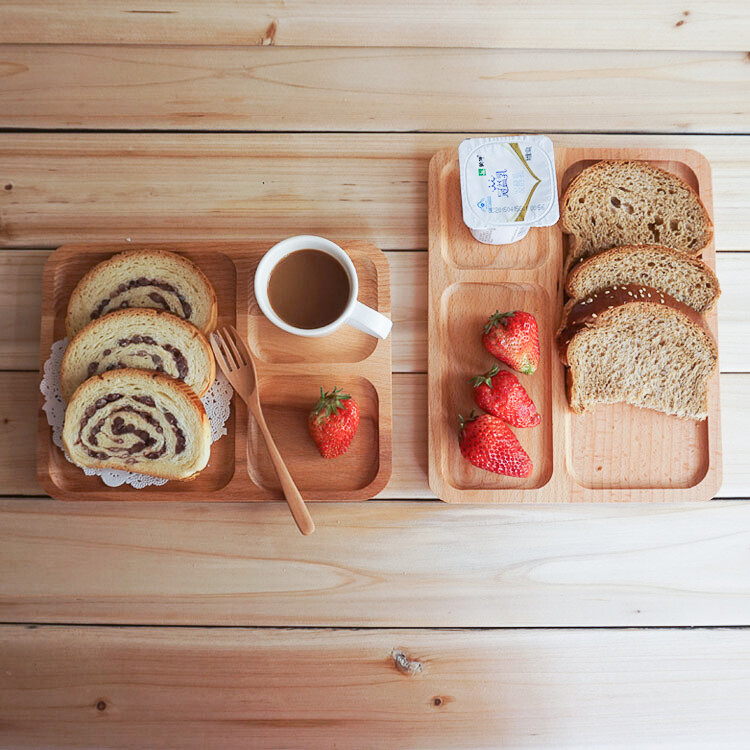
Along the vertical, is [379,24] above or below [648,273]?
above

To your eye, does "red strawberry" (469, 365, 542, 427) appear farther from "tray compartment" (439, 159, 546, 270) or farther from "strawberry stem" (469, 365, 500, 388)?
"tray compartment" (439, 159, 546, 270)

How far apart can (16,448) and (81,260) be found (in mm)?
407

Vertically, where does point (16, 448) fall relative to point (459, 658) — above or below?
above

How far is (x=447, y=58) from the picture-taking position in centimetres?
143

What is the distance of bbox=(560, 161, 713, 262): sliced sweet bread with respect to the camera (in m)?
1.34

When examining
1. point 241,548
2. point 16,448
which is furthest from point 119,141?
point 241,548

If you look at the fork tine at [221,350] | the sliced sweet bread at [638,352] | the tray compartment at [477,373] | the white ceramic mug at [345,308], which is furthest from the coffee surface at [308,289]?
the sliced sweet bread at [638,352]

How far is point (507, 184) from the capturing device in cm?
124

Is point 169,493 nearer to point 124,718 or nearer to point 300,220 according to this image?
point 124,718

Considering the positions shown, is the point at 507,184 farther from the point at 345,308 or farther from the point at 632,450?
the point at 632,450

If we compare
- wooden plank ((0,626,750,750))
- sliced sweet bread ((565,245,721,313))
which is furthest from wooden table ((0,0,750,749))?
sliced sweet bread ((565,245,721,313))

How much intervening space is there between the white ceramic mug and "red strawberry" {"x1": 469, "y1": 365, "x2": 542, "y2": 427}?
218 millimetres

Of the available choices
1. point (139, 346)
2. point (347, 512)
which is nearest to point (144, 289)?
point (139, 346)

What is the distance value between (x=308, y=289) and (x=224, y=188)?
0.32m
